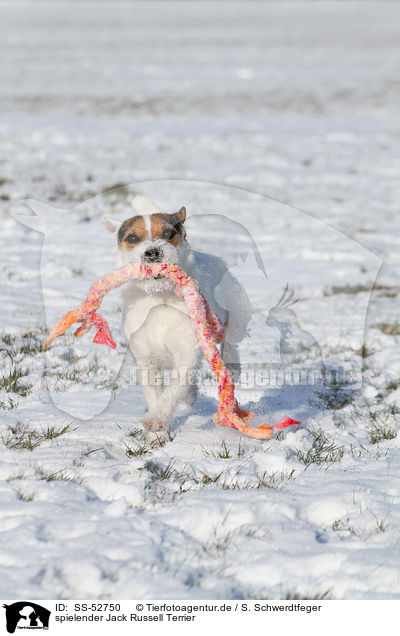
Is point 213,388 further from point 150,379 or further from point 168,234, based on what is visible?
point 168,234

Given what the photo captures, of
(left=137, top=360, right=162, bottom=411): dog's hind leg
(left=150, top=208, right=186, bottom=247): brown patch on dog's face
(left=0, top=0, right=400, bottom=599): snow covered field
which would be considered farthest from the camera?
(left=137, top=360, right=162, bottom=411): dog's hind leg

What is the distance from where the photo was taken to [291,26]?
62.5 meters

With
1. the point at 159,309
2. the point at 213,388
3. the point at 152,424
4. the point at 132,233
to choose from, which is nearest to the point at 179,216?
the point at 132,233

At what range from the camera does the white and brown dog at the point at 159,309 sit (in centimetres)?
407

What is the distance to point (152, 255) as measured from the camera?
3.94 m

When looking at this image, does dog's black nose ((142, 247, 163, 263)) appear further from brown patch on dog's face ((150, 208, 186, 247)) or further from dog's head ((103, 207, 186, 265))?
brown patch on dog's face ((150, 208, 186, 247))

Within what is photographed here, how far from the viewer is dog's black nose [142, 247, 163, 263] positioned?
155 inches

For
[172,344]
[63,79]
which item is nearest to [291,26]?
[63,79]

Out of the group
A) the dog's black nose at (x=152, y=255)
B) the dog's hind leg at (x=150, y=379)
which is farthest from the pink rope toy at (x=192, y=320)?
the dog's hind leg at (x=150, y=379)

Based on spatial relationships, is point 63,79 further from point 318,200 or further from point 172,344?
point 172,344

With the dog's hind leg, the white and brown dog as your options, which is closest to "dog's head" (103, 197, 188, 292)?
the white and brown dog

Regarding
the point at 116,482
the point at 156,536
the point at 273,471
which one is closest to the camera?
the point at 156,536
